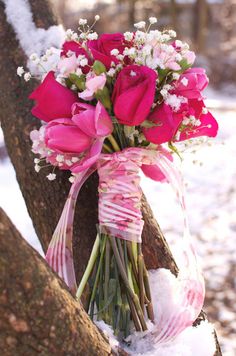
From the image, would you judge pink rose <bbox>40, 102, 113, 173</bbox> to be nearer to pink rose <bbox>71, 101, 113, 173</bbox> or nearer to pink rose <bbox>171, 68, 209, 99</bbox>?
pink rose <bbox>71, 101, 113, 173</bbox>

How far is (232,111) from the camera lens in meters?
10.5

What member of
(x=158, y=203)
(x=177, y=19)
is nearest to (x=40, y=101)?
(x=158, y=203)

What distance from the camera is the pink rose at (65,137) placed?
1.55m

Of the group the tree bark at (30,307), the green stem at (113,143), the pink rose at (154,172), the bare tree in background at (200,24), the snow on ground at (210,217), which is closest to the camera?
the tree bark at (30,307)

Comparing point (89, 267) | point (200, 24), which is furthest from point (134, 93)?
point (200, 24)

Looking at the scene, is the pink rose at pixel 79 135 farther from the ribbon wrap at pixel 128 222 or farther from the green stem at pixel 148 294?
the green stem at pixel 148 294

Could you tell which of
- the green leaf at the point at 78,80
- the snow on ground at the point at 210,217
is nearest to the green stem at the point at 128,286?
the green leaf at the point at 78,80

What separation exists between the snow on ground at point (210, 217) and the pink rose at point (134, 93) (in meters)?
1.90

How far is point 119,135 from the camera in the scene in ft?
5.30

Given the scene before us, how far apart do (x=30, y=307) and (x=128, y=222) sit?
533mm

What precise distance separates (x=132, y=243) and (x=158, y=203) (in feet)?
14.8

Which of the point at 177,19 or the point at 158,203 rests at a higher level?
the point at 158,203

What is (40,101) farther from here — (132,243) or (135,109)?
(132,243)

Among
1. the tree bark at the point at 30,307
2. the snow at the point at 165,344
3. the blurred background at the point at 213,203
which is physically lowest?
the blurred background at the point at 213,203
